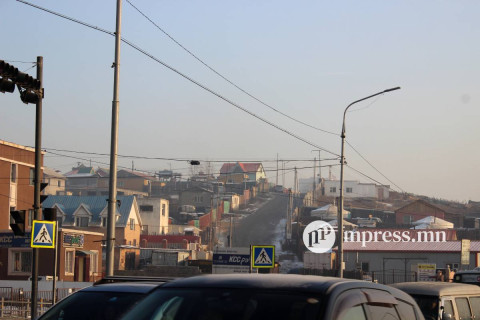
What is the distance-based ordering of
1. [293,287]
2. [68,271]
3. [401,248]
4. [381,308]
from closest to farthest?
1. [293,287]
2. [381,308]
3. [68,271]
4. [401,248]

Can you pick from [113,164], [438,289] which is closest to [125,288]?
[438,289]

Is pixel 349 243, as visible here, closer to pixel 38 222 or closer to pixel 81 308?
pixel 38 222

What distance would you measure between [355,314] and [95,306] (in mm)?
4773

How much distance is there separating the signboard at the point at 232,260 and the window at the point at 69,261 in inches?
1301

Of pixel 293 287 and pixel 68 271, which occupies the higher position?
pixel 293 287

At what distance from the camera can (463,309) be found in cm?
1370

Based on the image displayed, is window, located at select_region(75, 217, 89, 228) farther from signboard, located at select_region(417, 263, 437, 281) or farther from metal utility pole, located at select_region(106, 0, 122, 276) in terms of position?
metal utility pole, located at select_region(106, 0, 122, 276)

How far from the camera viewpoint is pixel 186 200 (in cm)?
17162

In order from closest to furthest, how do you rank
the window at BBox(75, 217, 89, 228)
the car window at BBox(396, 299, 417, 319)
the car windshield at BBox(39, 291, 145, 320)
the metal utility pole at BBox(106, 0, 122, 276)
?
the car window at BBox(396, 299, 417, 319), the car windshield at BBox(39, 291, 145, 320), the metal utility pole at BBox(106, 0, 122, 276), the window at BBox(75, 217, 89, 228)

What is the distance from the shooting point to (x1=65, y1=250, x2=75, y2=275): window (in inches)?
2275

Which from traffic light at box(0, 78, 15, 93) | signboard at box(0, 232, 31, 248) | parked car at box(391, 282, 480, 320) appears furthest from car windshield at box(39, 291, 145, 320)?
signboard at box(0, 232, 31, 248)

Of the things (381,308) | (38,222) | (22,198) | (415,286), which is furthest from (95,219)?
(381,308)

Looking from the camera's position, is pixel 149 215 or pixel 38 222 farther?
pixel 149 215

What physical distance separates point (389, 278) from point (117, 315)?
69.9 meters
